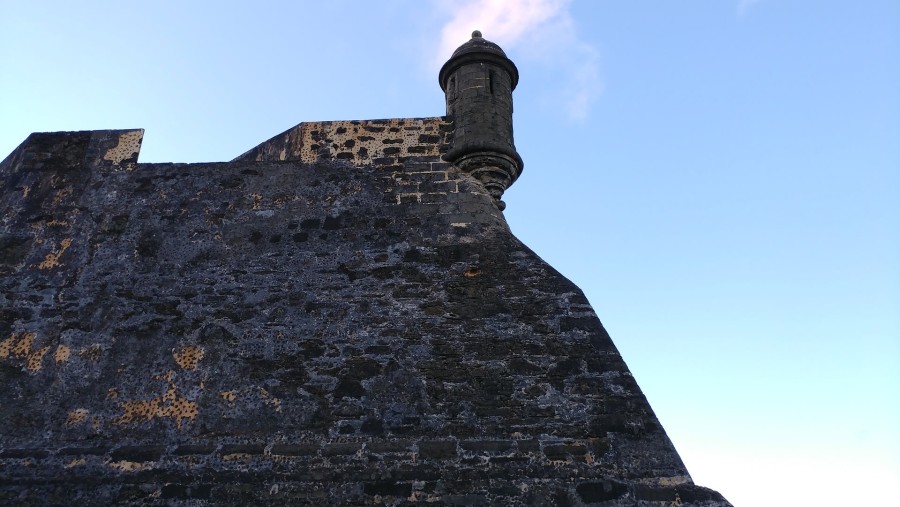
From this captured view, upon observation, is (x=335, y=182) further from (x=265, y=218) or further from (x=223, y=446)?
(x=223, y=446)

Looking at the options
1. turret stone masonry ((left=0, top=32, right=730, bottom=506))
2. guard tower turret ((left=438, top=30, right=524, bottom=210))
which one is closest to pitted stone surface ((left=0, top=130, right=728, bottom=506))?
turret stone masonry ((left=0, top=32, right=730, bottom=506))

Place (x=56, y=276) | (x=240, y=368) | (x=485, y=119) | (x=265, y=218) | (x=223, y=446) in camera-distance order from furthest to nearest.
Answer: (x=485, y=119) → (x=265, y=218) → (x=56, y=276) → (x=240, y=368) → (x=223, y=446)

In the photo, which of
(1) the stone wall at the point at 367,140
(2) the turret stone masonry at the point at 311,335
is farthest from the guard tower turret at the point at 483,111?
(1) the stone wall at the point at 367,140

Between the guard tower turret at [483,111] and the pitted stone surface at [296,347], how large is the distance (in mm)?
211

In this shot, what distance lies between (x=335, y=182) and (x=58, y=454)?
295 centimetres

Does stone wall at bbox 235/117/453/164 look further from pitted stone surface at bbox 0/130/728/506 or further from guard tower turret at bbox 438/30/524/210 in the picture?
guard tower turret at bbox 438/30/524/210

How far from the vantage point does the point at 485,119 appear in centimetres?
601

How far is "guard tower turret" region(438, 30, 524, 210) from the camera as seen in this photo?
5.84 m

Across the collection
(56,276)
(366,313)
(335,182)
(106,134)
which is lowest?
(366,313)

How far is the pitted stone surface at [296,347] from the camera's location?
3992 millimetres

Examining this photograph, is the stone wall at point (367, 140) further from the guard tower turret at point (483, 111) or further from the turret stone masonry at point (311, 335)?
the guard tower turret at point (483, 111)

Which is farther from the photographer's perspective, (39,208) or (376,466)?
(39,208)

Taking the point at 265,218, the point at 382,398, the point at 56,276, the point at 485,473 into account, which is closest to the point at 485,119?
the point at 265,218

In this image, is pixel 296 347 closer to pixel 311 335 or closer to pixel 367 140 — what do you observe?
pixel 311 335
